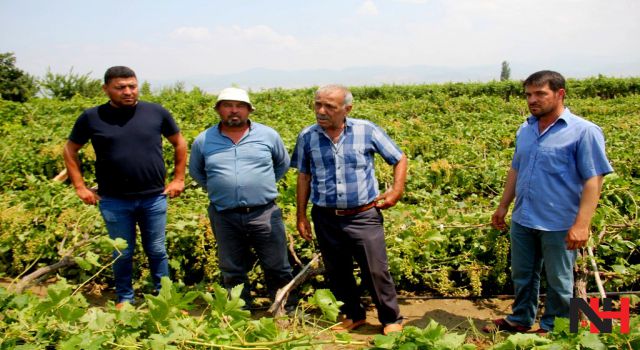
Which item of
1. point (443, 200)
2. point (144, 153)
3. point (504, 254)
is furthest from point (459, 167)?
point (144, 153)

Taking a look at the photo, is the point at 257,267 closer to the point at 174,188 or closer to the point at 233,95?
the point at 174,188

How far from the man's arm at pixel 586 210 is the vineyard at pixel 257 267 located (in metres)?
1.00

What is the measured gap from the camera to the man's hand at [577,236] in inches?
111

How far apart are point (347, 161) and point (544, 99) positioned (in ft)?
4.01

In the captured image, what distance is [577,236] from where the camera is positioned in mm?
2822

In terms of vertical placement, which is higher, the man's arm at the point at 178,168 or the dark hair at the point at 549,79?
the dark hair at the point at 549,79

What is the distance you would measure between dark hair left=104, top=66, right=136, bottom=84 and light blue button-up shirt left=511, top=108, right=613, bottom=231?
2.73m

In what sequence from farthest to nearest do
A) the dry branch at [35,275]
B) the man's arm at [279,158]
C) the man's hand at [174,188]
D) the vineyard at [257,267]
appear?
the man's hand at [174,188] → the man's arm at [279,158] → the dry branch at [35,275] → the vineyard at [257,267]

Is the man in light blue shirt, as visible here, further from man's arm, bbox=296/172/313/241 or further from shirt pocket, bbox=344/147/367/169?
man's arm, bbox=296/172/313/241

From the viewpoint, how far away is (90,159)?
740cm

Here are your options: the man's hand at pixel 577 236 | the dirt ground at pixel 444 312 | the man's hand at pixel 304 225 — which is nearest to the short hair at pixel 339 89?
the man's hand at pixel 304 225

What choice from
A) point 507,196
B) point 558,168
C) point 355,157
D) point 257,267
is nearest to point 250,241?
point 257,267

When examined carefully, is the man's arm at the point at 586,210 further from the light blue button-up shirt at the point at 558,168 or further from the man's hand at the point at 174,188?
the man's hand at the point at 174,188

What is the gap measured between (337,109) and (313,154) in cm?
36
